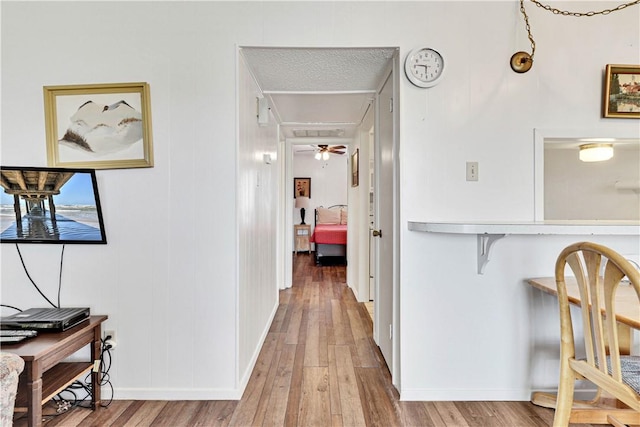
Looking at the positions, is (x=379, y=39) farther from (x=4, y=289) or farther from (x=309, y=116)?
(x=4, y=289)

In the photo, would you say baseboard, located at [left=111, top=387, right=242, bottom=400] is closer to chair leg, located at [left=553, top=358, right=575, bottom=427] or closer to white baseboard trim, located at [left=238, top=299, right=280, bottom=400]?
white baseboard trim, located at [left=238, top=299, right=280, bottom=400]

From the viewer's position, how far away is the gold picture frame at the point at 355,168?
148 inches

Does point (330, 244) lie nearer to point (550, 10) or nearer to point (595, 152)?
point (595, 152)

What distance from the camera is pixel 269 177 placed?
118 inches

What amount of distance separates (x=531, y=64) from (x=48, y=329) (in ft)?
9.65

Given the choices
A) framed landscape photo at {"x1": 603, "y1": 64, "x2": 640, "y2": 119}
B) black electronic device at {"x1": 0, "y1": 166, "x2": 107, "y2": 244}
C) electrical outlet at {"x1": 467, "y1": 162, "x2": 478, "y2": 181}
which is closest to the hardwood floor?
black electronic device at {"x1": 0, "y1": 166, "x2": 107, "y2": 244}

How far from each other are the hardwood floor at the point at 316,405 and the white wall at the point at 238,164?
0.09 metres

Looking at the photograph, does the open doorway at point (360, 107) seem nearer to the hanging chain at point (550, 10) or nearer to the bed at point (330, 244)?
the hanging chain at point (550, 10)

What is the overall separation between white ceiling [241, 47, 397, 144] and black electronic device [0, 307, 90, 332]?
1735 mm

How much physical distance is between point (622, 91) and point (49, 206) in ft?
10.9

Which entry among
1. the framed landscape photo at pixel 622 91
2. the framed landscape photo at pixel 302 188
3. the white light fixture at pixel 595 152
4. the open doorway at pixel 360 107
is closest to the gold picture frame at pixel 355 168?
the open doorway at pixel 360 107

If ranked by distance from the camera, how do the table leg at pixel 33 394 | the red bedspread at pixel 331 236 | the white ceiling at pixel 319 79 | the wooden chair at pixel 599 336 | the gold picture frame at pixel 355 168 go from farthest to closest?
the red bedspread at pixel 331 236
the gold picture frame at pixel 355 168
the white ceiling at pixel 319 79
the table leg at pixel 33 394
the wooden chair at pixel 599 336

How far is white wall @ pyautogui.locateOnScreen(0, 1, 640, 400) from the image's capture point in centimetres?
178

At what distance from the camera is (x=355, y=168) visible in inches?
159
